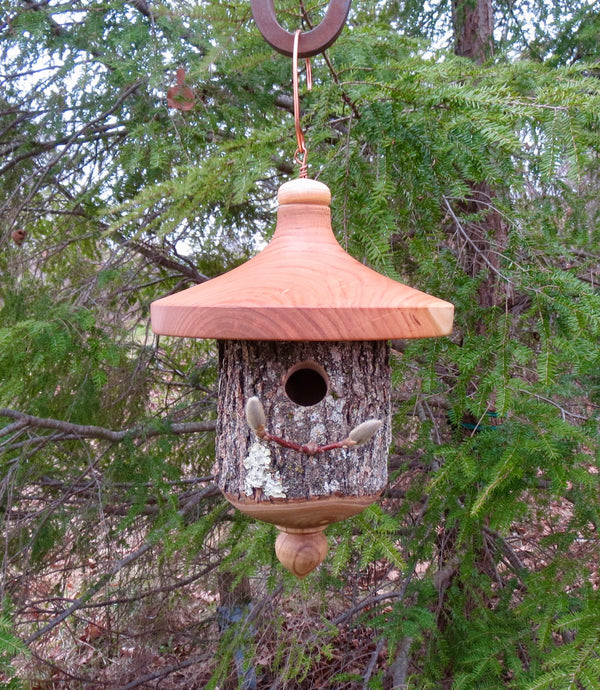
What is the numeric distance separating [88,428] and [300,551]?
1.71 metres

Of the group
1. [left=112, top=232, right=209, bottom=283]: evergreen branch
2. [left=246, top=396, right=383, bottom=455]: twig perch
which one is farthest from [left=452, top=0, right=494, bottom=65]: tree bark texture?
[left=246, top=396, right=383, bottom=455]: twig perch

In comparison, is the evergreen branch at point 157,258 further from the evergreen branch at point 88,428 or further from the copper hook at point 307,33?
the copper hook at point 307,33

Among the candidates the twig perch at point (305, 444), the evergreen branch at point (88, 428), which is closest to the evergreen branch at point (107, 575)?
the evergreen branch at point (88, 428)

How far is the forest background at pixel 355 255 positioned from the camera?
70.2 inches

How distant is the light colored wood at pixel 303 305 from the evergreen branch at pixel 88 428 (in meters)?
1.62

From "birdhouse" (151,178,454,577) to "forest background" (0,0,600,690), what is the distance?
1.11 ft

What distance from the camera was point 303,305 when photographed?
1.12 meters

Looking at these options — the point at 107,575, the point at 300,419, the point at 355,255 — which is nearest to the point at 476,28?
the point at 355,255

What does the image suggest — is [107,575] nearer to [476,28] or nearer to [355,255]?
[355,255]

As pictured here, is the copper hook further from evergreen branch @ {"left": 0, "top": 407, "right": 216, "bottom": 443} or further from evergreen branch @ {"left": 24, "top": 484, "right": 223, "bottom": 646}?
evergreen branch @ {"left": 24, "top": 484, "right": 223, "bottom": 646}

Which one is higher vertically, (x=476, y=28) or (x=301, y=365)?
(x=476, y=28)

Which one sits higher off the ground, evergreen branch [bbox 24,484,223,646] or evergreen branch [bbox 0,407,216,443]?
evergreen branch [bbox 0,407,216,443]

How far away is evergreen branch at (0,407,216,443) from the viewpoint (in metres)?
2.59

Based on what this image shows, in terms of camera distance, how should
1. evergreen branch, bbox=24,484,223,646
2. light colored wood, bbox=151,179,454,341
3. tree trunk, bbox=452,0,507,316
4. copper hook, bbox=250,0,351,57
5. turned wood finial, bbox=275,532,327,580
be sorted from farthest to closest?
1. tree trunk, bbox=452,0,507,316
2. evergreen branch, bbox=24,484,223,646
3. turned wood finial, bbox=275,532,327,580
4. copper hook, bbox=250,0,351,57
5. light colored wood, bbox=151,179,454,341
